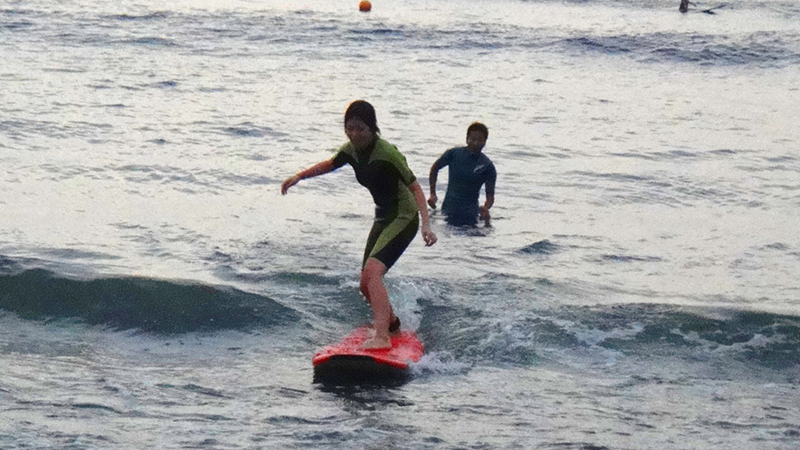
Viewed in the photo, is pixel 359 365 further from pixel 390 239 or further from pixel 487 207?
pixel 487 207

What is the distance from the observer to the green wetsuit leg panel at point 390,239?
7.06 metres

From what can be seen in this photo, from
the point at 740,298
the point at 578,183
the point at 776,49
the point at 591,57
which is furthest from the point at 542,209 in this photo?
the point at 776,49

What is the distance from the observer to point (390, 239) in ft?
23.2

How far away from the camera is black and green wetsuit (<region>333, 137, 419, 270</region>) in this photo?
6.98 meters

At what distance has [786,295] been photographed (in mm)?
9445

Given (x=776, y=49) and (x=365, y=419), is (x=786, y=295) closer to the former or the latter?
(x=365, y=419)

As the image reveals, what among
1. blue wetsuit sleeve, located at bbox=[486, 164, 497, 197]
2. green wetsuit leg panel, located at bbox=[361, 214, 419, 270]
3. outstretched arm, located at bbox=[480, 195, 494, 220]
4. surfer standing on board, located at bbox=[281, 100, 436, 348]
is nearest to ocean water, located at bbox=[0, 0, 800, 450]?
outstretched arm, located at bbox=[480, 195, 494, 220]

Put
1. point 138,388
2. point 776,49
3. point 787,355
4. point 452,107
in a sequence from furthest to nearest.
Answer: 1. point 776,49
2. point 452,107
3. point 787,355
4. point 138,388

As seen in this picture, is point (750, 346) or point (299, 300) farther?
point (299, 300)

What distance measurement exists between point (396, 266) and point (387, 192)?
281cm

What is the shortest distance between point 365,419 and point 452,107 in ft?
45.2

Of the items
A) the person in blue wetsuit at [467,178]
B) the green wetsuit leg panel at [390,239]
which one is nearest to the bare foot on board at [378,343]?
the green wetsuit leg panel at [390,239]

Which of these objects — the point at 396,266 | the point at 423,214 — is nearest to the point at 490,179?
the point at 396,266

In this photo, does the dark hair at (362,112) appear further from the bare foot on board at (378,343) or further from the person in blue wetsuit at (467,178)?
the person in blue wetsuit at (467,178)
